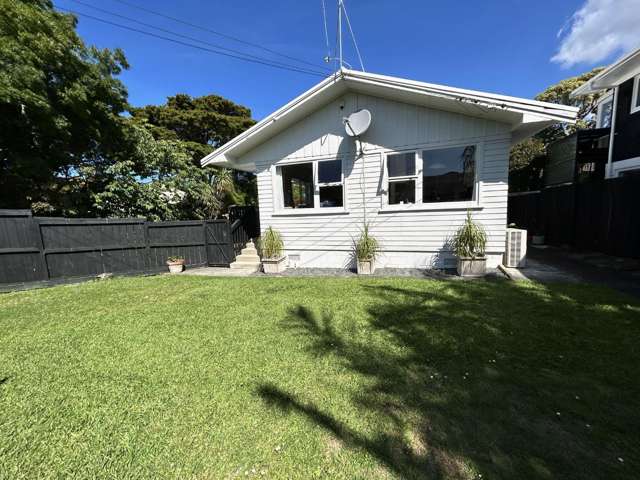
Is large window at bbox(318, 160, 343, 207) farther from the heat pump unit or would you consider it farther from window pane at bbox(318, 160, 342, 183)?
the heat pump unit

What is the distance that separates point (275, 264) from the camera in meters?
7.05

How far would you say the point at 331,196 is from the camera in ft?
23.3

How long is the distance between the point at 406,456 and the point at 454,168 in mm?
5961

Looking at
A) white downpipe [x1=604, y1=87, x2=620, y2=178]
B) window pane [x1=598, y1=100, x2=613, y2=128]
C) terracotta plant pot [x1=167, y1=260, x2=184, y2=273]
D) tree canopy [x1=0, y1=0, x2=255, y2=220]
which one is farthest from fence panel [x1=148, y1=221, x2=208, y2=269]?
window pane [x1=598, y1=100, x2=613, y2=128]

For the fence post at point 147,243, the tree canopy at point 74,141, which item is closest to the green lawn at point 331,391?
the fence post at point 147,243

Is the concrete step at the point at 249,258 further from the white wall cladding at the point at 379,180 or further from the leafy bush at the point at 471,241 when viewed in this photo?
the leafy bush at the point at 471,241

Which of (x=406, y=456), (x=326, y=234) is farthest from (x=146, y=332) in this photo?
(x=326, y=234)

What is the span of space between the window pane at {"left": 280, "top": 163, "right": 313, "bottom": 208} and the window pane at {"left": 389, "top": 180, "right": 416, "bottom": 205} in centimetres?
220

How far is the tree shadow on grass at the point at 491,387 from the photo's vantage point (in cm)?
159

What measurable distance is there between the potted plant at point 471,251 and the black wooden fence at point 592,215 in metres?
3.14

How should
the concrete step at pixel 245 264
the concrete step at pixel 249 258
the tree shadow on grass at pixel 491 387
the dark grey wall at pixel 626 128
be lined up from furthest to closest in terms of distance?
the concrete step at pixel 249 258, the concrete step at pixel 245 264, the dark grey wall at pixel 626 128, the tree shadow on grass at pixel 491 387

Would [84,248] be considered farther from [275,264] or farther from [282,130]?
[282,130]

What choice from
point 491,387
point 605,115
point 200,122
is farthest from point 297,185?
point 200,122

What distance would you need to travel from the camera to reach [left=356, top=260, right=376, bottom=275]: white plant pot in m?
6.28
